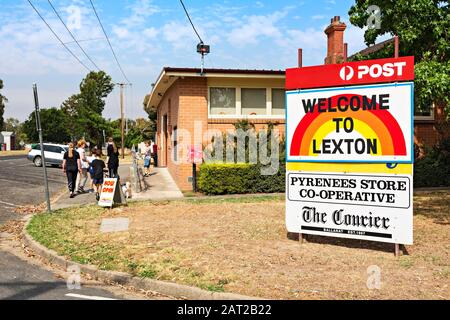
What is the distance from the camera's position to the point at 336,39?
16484 millimetres

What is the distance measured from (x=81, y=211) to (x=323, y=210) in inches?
266

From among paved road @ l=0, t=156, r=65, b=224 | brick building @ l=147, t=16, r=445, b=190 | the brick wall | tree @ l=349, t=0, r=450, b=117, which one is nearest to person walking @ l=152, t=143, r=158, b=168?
paved road @ l=0, t=156, r=65, b=224

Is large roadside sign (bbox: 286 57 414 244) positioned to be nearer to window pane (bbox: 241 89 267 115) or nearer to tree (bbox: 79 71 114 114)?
window pane (bbox: 241 89 267 115)

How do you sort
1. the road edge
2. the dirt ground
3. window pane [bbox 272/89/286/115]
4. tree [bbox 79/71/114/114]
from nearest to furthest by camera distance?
the road edge
the dirt ground
window pane [bbox 272/89/286/115]
tree [bbox 79/71/114/114]

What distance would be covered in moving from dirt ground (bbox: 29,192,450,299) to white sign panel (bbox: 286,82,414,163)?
1.58 metres

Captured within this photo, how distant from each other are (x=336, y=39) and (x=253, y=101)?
395cm

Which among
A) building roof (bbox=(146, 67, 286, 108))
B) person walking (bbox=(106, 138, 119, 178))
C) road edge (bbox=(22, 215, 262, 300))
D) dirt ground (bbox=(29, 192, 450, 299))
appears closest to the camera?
road edge (bbox=(22, 215, 262, 300))

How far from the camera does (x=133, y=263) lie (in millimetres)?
6422

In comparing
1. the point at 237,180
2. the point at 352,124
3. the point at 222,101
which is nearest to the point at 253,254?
the point at 352,124

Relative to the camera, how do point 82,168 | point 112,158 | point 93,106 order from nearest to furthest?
point 112,158, point 82,168, point 93,106

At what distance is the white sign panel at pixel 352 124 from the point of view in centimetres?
684

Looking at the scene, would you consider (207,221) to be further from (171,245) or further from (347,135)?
(347,135)

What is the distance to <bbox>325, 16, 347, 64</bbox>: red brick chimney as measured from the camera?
16281 millimetres

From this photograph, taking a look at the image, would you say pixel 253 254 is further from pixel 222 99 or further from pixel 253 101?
pixel 253 101
